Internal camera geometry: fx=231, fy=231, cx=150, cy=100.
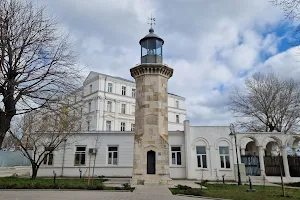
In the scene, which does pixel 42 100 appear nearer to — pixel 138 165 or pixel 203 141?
pixel 138 165

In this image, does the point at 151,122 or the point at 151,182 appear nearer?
the point at 151,182

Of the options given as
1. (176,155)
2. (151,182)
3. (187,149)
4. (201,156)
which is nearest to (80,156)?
(176,155)

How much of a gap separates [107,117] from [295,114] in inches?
1081

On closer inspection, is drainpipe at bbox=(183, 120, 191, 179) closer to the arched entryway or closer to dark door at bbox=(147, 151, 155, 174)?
the arched entryway

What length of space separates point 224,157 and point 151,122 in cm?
987

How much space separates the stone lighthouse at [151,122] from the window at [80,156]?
902cm

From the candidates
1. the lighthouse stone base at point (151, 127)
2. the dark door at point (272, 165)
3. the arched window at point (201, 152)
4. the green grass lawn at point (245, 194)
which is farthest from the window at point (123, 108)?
the green grass lawn at point (245, 194)

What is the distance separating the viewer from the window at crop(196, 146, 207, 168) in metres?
22.0

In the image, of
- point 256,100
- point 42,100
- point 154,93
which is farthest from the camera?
point 256,100

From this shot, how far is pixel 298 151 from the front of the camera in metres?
22.9

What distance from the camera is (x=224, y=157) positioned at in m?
22.1

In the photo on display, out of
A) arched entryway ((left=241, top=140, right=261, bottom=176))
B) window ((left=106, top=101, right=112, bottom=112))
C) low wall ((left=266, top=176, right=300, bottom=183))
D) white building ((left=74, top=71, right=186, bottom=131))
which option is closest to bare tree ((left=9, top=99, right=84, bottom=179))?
white building ((left=74, top=71, right=186, bottom=131))

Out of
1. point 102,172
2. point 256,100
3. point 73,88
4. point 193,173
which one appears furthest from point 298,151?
point 73,88

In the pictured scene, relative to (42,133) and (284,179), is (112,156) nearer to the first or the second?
(42,133)
